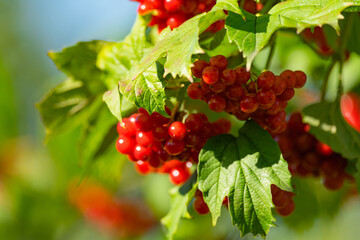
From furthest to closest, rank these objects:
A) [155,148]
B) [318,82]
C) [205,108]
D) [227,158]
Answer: [318,82], [205,108], [155,148], [227,158]

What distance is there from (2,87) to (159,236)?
1128 millimetres

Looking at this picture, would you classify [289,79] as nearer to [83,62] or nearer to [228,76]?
[228,76]

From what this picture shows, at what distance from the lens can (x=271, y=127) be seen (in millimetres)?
1154

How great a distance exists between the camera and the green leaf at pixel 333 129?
1.30 m

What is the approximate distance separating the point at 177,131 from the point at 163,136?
55 millimetres

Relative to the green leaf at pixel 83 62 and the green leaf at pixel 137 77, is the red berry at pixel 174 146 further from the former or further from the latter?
the green leaf at pixel 83 62

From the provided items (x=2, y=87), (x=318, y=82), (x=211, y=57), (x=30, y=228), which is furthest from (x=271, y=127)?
(x=2, y=87)

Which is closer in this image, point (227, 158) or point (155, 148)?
point (227, 158)

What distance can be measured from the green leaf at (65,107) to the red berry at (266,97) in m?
0.55

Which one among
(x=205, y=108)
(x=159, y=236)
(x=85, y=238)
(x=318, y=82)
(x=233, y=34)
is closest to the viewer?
(x=233, y=34)

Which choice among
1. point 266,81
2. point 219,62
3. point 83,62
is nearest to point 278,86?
point 266,81

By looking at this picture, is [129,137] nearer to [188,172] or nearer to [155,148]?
[155,148]

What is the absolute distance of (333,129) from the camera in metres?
1.35

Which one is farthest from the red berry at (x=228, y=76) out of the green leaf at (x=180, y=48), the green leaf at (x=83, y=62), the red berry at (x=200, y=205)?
the green leaf at (x=83, y=62)
